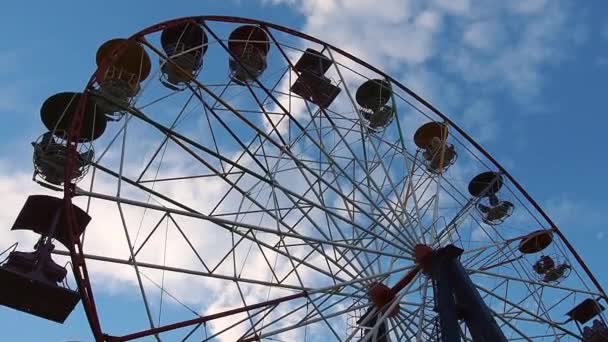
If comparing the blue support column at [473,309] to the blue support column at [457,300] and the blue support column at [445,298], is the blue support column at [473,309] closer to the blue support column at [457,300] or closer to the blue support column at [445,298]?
the blue support column at [457,300]

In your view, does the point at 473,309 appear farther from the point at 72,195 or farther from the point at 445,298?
the point at 72,195

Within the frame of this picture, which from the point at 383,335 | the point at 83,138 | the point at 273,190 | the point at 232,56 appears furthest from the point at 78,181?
the point at 383,335

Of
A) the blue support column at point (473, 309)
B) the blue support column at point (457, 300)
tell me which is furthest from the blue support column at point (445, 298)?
the blue support column at point (473, 309)

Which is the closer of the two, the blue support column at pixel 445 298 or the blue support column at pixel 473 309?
the blue support column at pixel 445 298

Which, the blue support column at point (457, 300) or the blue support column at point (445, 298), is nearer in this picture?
the blue support column at point (445, 298)

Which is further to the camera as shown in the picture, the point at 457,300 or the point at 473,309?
the point at 457,300

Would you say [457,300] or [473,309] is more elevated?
[457,300]

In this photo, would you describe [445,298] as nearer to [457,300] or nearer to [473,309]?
[457,300]

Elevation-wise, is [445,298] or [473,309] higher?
[445,298]

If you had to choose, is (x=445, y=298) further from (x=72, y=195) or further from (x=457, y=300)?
(x=72, y=195)

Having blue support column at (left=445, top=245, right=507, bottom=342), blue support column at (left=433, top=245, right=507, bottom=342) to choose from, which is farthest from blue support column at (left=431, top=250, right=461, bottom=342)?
blue support column at (left=445, top=245, right=507, bottom=342)

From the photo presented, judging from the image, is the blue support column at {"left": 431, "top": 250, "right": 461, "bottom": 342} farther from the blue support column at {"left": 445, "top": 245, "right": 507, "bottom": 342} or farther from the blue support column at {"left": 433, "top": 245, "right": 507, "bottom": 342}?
the blue support column at {"left": 445, "top": 245, "right": 507, "bottom": 342}

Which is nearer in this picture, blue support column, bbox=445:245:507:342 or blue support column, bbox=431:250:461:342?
blue support column, bbox=431:250:461:342

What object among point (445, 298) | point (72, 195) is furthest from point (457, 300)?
point (72, 195)
